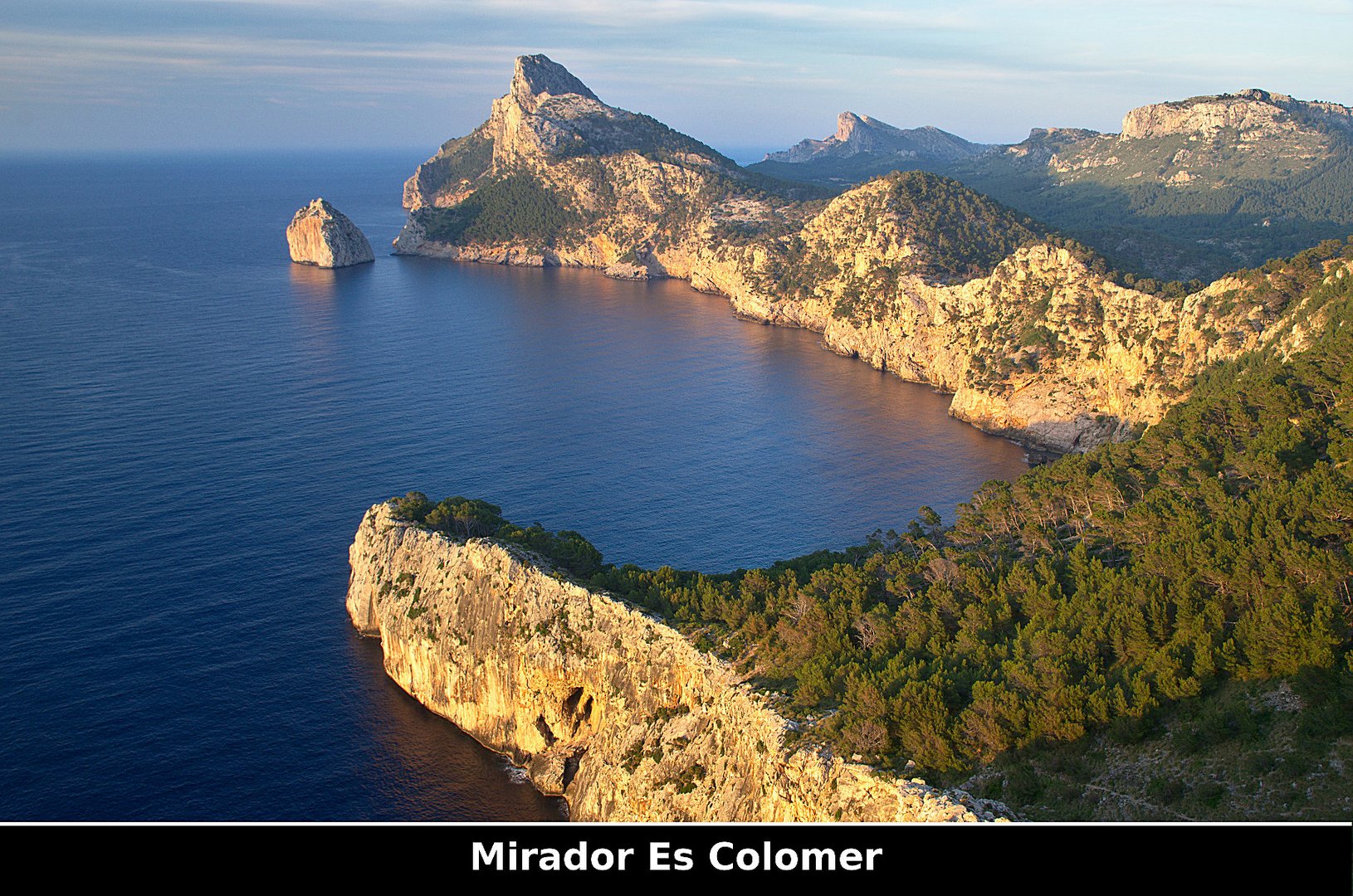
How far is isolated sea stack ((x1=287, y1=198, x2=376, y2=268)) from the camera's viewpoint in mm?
189625

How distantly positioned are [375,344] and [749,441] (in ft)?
188

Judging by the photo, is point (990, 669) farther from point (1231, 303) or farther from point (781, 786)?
point (1231, 303)

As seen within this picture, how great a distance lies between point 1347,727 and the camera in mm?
28453

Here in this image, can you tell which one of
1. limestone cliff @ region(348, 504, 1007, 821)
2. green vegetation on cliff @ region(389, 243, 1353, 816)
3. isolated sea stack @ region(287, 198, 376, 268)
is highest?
isolated sea stack @ region(287, 198, 376, 268)

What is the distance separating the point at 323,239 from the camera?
620 feet

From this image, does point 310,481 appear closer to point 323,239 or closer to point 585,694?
point 585,694

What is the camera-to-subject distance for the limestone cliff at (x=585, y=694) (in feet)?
116

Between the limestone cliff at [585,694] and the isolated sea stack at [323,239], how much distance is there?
467 feet

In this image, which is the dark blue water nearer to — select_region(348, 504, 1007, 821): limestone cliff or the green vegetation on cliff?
select_region(348, 504, 1007, 821): limestone cliff

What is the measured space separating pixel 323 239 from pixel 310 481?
122 meters

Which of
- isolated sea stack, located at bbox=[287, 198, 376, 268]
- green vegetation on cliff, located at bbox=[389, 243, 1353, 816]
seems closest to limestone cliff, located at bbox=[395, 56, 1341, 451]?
green vegetation on cliff, located at bbox=[389, 243, 1353, 816]

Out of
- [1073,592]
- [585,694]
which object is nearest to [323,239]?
[585,694]

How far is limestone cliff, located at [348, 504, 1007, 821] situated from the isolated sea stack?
142 metres

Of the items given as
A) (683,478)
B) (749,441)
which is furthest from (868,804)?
(749,441)
